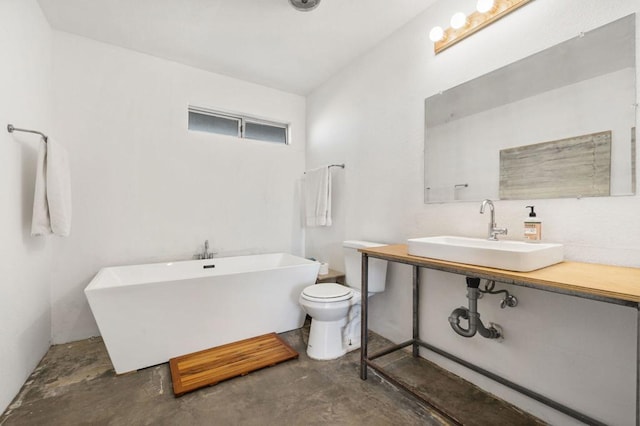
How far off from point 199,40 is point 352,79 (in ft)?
4.73

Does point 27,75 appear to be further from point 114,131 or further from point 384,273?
point 384,273

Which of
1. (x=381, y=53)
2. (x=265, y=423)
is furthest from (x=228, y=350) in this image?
(x=381, y=53)

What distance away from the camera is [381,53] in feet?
8.21

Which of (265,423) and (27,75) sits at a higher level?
(27,75)

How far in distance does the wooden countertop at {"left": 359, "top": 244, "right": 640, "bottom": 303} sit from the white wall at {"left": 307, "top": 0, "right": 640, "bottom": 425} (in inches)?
6.6

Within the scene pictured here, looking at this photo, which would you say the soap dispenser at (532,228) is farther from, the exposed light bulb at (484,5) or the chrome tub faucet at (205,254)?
the chrome tub faucet at (205,254)

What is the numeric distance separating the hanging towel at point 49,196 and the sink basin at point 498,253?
2.32 metres

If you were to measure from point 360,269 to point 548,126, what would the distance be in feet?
5.11

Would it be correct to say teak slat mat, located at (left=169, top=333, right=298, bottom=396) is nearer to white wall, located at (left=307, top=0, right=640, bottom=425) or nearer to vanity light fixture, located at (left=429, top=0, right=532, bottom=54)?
white wall, located at (left=307, top=0, right=640, bottom=425)

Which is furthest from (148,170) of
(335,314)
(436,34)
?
(436,34)

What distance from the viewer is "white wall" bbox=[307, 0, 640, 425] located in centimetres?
130

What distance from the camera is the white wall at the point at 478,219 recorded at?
4.26 ft

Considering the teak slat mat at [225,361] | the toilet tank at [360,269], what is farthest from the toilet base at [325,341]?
the toilet tank at [360,269]

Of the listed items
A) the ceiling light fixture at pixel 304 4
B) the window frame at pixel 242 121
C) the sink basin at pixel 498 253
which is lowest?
the sink basin at pixel 498 253
